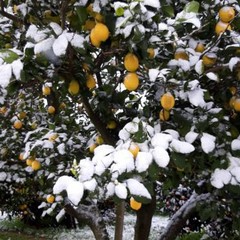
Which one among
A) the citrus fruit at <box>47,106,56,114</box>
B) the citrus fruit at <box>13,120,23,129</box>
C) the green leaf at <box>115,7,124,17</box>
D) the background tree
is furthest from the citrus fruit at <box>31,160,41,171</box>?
the green leaf at <box>115,7,124,17</box>

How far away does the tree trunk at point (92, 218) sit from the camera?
11.4 feet

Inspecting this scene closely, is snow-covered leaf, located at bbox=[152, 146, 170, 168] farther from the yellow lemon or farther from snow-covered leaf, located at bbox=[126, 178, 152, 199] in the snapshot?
the yellow lemon

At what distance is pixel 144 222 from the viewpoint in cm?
305

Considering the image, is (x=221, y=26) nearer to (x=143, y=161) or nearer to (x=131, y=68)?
(x=131, y=68)

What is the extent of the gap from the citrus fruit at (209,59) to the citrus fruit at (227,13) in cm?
17

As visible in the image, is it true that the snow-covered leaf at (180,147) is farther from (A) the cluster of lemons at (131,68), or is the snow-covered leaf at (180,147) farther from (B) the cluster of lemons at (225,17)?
(B) the cluster of lemons at (225,17)

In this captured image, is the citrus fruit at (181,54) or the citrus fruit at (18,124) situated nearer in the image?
the citrus fruit at (181,54)

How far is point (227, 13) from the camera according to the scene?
1714mm

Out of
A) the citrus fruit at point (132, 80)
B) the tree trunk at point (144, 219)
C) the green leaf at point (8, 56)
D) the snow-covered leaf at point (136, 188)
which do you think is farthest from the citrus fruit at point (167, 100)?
the tree trunk at point (144, 219)

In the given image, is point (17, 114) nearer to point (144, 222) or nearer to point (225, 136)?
point (144, 222)

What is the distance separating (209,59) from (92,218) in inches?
85.6

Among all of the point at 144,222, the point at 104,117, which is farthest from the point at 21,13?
the point at 144,222

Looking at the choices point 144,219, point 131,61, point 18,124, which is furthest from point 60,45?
point 18,124

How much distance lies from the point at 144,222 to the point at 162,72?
1.64 m
